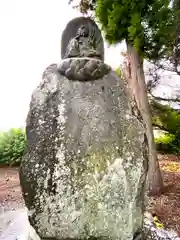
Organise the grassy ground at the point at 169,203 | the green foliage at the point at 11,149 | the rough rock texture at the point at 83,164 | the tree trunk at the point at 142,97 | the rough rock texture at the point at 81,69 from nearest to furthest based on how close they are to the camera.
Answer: the rough rock texture at the point at 83,164 → the rough rock texture at the point at 81,69 → the grassy ground at the point at 169,203 → the tree trunk at the point at 142,97 → the green foliage at the point at 11,149

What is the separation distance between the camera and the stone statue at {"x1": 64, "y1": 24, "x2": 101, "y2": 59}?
8.93 feet

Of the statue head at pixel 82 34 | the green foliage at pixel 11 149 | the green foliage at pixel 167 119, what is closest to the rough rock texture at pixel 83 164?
the statue head at pixel 82 34

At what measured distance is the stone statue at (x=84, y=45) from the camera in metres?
2.72

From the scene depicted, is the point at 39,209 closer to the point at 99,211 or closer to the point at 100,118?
the point at 99,211

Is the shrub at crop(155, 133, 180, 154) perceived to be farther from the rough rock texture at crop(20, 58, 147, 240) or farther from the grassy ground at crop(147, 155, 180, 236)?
the rough rock texture at crop(20, 58, 147, 240)

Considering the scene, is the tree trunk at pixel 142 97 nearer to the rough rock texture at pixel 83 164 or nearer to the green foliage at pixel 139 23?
the green foliage at pixel 139 23

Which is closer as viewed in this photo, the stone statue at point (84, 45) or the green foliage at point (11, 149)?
the stone statue at point (84, 45)

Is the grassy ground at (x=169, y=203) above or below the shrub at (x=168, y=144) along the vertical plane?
below

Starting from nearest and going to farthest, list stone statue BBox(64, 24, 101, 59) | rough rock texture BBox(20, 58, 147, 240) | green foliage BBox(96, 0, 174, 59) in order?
1. rough rock texture BBox(20, 58, 147, 240)
2. stone statue BBox(64, 24, 101, 59)
3. green foliage BBox(96, 0, 174, 59)

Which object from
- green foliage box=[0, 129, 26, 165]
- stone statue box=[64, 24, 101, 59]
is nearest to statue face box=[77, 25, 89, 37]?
stone statue box=[64, 24, 101, 59]

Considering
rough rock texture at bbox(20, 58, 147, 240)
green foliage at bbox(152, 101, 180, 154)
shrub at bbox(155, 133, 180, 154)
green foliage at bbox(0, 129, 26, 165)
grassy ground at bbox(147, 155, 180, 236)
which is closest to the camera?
rough rock texture at bbox(20, 58, 147, 240)

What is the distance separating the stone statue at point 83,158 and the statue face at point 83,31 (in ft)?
1.03

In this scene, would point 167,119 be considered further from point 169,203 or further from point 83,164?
point 83,164

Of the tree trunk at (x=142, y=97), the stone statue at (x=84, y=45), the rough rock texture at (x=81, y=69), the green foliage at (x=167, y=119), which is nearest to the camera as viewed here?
the rough rock texture at (x=81, y=69)
